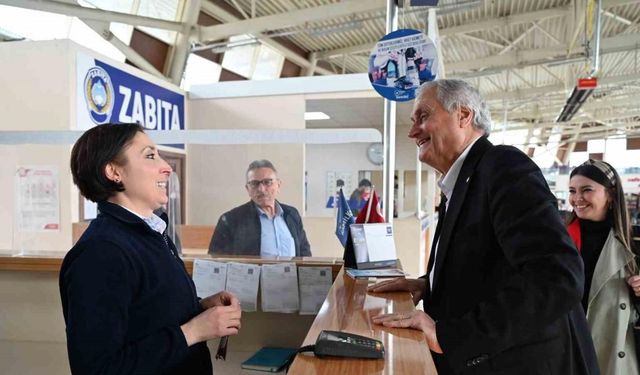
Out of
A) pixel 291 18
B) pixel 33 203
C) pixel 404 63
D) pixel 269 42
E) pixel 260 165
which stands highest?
pixel 269 42

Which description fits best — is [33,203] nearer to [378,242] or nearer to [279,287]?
[279,287]

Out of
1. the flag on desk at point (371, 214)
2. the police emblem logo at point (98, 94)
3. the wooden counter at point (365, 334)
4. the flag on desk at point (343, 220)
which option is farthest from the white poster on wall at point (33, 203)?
the police emblem logo at point (98, 94)

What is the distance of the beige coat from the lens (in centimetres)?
176

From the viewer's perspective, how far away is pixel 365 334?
0.91 meters

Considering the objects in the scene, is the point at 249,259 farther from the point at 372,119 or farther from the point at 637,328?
the point at 372,119

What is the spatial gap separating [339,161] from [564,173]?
4.89m

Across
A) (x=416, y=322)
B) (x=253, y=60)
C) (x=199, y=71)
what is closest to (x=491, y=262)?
(x=416, y=322)

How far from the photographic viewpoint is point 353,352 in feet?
2.59

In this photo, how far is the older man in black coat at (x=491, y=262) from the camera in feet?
2.77

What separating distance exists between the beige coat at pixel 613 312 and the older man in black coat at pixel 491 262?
905mm

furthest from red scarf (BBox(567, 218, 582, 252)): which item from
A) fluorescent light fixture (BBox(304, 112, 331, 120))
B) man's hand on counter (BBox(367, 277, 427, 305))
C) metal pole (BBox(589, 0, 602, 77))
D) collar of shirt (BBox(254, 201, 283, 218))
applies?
fluorescent light fixture (BBox(304, 112, 331, 120))

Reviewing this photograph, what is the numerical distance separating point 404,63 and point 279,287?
1.15m

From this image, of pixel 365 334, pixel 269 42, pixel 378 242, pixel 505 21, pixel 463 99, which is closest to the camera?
pixel 365 334

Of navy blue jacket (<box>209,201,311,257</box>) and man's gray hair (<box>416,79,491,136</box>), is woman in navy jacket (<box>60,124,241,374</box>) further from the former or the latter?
navy blue jacket (<box>209,201,311,257</box>)
